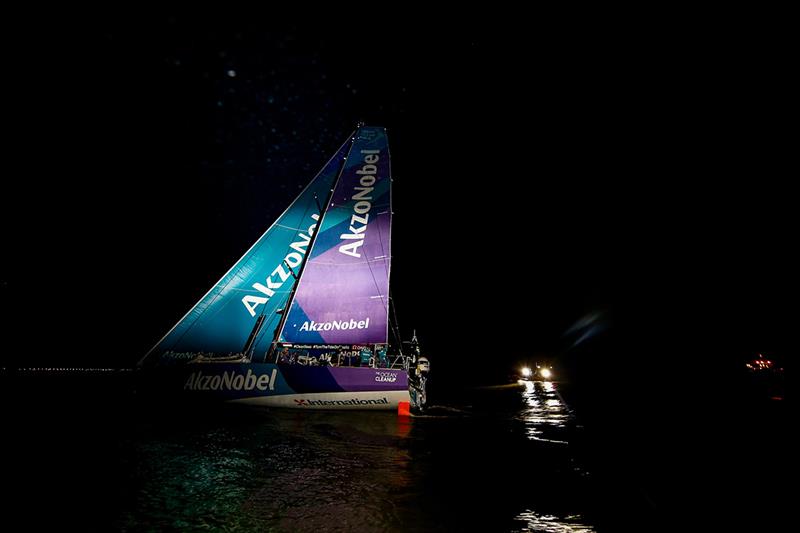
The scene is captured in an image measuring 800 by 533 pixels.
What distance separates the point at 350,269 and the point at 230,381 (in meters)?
5.14

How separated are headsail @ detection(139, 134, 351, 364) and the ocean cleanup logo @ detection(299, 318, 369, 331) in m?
1.92

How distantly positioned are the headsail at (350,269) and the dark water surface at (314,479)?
10.9 ft

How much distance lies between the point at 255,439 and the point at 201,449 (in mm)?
1355

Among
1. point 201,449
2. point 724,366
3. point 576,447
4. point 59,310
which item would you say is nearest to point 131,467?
point 201,449

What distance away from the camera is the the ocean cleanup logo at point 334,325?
14062 mm

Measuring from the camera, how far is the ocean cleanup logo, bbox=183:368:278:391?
13164 mm

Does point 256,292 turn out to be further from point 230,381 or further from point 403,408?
point 403,408

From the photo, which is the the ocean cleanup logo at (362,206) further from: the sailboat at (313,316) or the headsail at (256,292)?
the headsail at (256,292)

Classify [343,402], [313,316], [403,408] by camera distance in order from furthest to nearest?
[313,316], [403,408], [343,402]

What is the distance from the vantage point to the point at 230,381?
1321cm

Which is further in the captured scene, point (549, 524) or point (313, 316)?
point (313, 316)

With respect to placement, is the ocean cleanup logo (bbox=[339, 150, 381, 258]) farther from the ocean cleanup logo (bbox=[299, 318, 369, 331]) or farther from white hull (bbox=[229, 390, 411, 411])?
white hull (bbox=[229, 390, 411, 411])

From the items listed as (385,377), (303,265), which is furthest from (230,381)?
(385,377)

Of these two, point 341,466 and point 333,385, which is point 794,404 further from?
point 341,466
